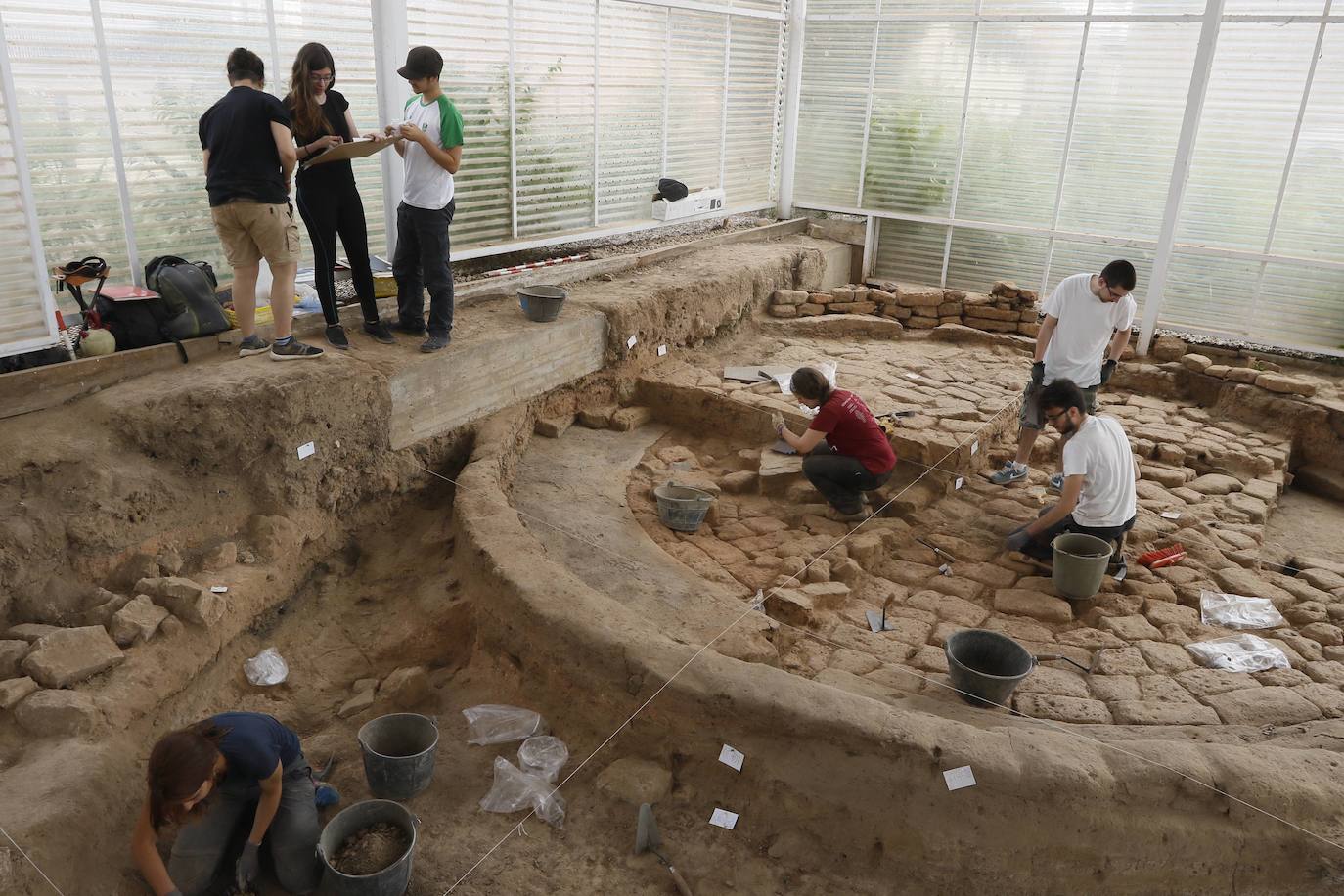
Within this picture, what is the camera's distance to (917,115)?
10.6 metres

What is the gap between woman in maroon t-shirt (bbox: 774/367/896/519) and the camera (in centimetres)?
600

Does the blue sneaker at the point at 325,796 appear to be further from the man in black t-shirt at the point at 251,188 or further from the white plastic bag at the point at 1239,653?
the white plastic bag at the point at 1239,653

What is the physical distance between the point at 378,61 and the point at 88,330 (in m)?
2.85

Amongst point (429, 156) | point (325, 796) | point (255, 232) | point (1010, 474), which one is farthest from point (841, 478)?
point (255, 232)

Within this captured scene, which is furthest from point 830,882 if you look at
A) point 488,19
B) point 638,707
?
point 488,19

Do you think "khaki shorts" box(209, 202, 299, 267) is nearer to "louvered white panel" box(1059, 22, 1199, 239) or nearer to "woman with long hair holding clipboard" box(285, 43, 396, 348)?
"woman with long hair holding clipboard" box(285, 43, 396, 348)

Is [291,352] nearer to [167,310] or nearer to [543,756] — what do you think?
[167,310]

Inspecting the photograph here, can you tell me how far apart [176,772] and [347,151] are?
3729 mm

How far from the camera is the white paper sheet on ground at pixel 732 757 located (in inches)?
146

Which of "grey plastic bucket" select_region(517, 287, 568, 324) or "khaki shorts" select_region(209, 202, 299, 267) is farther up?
"khaki shorts" select_region(209, 202, 299, 267)

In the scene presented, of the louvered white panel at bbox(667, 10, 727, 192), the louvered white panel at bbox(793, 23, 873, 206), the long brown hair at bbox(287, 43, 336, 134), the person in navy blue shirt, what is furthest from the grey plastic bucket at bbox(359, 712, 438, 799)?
the louvered white panel at bbox(793, 23, 873, 206)

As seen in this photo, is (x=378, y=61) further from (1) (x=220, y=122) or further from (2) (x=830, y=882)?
(2) (x=830, y=882)

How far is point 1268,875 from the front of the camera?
338 centimetres

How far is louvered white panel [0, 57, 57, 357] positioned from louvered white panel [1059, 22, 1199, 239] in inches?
359
